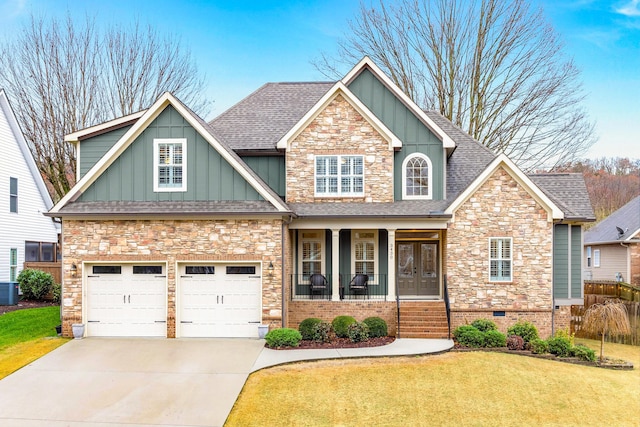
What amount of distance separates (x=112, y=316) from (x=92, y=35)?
18.0 m

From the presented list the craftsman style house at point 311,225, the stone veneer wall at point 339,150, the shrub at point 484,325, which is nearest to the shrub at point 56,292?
the craftsman style house at point 311,225

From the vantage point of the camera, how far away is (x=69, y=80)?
24.8 m

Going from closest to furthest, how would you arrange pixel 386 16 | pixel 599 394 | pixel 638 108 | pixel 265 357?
1. pixel 599 394
2. pixel 265 357
3. pixel 386 16
4. pixel 638 108

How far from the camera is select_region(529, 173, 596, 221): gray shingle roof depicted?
1537cm

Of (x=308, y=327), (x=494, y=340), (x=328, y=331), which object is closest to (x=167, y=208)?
(x=308, y=327)

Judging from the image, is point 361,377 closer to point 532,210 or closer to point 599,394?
point 599,394

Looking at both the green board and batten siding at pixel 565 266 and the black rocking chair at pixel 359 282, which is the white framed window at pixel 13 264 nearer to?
the black rocking chair at pixel 359 282

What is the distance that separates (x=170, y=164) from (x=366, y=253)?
6948 millimetres

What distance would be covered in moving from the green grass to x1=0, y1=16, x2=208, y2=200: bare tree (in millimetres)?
10560

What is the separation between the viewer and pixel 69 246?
13.7m

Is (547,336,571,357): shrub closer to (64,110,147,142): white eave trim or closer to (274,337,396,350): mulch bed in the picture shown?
(274,337,396,350): mulch bed

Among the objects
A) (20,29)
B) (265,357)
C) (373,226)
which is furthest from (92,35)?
(265,357)

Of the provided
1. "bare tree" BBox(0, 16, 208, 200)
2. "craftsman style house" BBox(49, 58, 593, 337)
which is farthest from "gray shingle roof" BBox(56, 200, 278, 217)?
"bare tree" BBox(0, 16, 208, 200)

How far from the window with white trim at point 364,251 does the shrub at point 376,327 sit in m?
2.37
